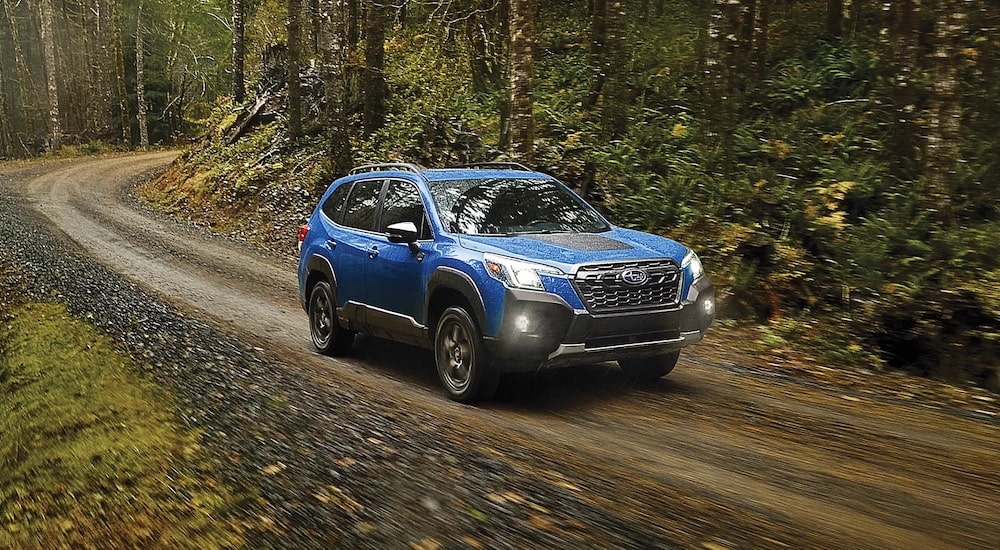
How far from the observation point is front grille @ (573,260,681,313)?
19.9 ft

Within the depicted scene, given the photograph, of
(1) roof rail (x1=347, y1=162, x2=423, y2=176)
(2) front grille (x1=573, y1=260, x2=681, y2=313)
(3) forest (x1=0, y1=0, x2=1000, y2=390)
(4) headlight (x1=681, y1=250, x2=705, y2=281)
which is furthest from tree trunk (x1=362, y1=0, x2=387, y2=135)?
(2) front grille (x1=573, y1=260, x2=681, y2=313)

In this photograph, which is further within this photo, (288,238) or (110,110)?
(110,110)

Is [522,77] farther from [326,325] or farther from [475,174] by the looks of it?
[326,325]

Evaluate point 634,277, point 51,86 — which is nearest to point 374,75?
point 634,277

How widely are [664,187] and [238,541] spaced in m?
9.40

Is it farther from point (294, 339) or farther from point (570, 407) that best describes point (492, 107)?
point (570, 407)

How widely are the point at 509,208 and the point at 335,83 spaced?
37.5ft

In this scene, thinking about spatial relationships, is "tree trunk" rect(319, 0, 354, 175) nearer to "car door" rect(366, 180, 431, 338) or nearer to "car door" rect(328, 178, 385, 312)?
"car door" rect(328, 178, 385, 312)

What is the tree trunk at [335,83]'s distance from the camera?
17.7 meters

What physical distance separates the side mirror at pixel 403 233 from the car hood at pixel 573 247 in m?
0.52

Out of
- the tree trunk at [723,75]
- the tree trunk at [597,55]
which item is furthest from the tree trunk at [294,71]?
the tree trunk at [723,75]

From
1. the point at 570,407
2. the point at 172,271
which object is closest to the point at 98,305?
the point at 172,271

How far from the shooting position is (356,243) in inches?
318

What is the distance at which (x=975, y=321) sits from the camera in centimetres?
738
